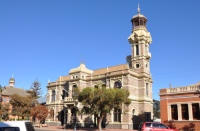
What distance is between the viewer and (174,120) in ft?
111

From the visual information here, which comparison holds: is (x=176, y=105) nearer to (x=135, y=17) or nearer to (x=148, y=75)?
(x=148, y=75)

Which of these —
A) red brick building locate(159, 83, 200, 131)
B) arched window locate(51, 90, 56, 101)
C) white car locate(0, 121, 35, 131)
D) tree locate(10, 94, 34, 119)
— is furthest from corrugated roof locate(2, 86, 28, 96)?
white car locate(0, 121, 35, 131)

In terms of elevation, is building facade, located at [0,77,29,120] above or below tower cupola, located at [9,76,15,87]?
below

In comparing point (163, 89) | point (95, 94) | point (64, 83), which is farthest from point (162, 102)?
point (64, 83)

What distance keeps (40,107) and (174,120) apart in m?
29.5

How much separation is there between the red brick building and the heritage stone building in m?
10.7

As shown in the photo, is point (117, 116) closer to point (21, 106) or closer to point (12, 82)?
point (21, 106)

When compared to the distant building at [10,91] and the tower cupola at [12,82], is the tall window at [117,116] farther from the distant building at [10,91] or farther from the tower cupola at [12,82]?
the tower cupola at [12,82]

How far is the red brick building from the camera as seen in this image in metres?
32.3

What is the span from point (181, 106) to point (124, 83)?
47.1 feet

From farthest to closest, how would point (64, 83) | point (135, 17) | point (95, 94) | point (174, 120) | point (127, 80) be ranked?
point (64, 83) < point (135, 17) < point (127, 80) < point (95, 94) < point (174, 120)

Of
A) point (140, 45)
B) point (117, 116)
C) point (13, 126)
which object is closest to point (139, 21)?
point (140, 45)

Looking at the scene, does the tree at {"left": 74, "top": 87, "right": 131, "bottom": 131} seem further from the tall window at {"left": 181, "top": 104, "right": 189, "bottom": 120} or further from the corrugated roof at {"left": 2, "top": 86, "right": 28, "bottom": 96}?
the corrugated roof at {"left": 2, "top": 86, "right": 28, "bottom": 96}

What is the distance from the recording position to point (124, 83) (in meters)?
46.2
